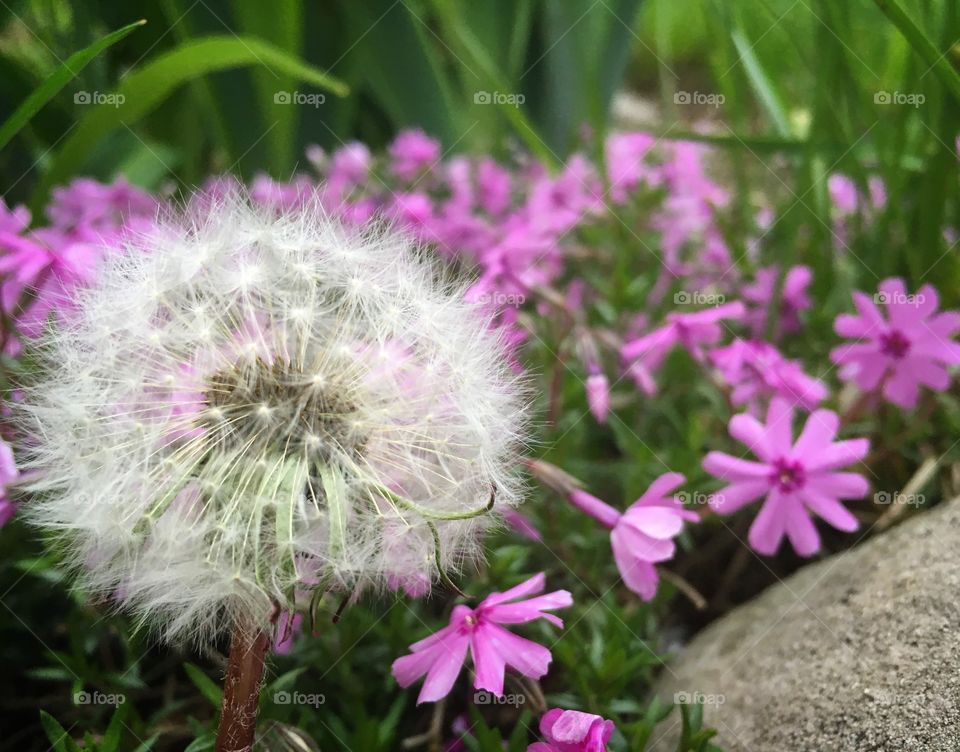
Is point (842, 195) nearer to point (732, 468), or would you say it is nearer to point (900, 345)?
point (900, 345)

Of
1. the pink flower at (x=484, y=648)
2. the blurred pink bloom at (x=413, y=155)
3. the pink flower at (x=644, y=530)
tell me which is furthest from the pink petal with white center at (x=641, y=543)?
the blurred pink bloom at (x=413, y=155)

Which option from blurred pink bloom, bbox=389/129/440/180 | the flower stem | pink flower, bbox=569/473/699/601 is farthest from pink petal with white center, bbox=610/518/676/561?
blurred pink bloom, bbox=389/129/440/180

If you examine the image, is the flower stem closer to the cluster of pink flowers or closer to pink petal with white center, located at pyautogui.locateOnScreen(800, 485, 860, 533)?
the cluster of pink flowers

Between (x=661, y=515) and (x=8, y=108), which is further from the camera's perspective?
(x=8, y=108)

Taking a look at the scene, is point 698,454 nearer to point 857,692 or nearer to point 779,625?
point 779,625

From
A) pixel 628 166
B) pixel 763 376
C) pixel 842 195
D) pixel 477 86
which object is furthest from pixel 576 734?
pixel 477 86

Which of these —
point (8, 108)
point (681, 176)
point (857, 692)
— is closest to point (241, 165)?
point (8, 108)
